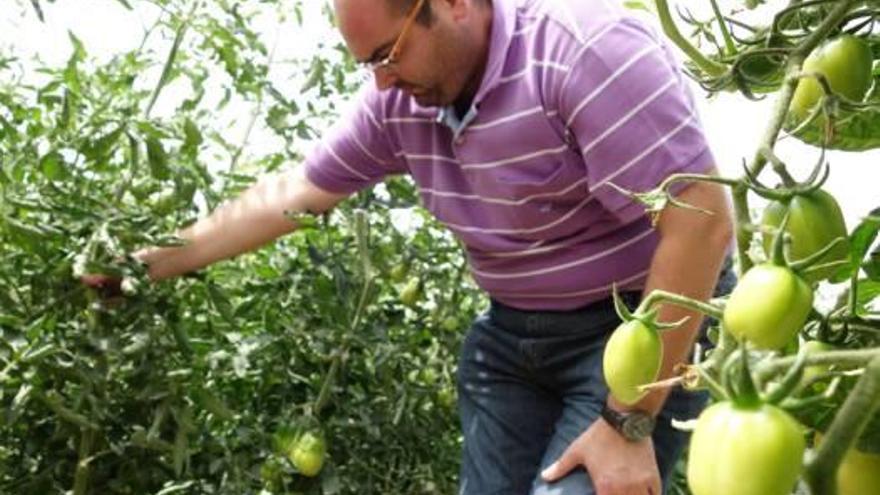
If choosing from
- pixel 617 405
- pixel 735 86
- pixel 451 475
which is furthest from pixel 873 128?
pixel 451 475

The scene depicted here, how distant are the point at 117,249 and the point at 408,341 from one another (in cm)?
61

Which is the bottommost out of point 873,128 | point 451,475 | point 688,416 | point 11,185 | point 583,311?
point 451,475

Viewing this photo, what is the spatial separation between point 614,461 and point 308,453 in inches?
23.0

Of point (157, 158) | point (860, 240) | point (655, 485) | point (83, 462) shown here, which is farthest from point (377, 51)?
point (860, 240)

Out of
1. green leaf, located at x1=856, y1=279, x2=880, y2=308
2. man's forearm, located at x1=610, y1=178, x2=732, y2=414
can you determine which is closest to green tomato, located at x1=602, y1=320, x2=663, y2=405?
green leaf, located at x1=856, y1=279, x2=880, y2=308

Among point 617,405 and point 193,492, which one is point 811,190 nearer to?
point 617,405

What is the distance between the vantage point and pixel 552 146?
1.42 m

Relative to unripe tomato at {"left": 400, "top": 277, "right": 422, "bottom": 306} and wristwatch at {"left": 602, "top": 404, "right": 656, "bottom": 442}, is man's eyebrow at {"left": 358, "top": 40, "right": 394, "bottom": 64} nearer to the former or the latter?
wristwatch at {"left": 602, "top": 404, "right": 656, "bottom": 442}

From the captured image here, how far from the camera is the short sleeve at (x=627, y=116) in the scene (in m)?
1.33

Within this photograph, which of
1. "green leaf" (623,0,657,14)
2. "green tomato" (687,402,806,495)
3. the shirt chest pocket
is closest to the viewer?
"green tomato" (687,402,806,495)

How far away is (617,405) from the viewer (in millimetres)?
1353

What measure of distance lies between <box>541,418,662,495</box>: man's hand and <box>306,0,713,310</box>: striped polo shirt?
0.67 ft

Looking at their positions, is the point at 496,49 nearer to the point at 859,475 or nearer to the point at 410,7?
the point at 410,7

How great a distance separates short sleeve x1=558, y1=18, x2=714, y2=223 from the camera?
1328 millimetres
